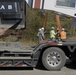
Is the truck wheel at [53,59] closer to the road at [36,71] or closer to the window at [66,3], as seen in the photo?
the road at [36,71]

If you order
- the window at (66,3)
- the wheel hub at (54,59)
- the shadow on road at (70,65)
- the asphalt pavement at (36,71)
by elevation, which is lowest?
the shadow on road at (70,65)

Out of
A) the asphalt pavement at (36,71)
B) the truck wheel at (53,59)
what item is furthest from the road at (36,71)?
the truck wheel at (53,59)

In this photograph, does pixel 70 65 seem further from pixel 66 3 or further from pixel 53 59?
pixel 66 3

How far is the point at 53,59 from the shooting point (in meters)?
9.04

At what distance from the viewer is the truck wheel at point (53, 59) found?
29.5 feet

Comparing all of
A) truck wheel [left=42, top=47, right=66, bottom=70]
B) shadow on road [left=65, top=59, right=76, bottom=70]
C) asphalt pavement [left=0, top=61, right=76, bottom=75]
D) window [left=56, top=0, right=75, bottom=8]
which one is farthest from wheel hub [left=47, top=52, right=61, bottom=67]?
window [left=56, top=0, right=75, bottom=8]

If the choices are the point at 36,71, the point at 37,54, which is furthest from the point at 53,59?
the point at 36,71

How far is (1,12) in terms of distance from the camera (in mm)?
7730

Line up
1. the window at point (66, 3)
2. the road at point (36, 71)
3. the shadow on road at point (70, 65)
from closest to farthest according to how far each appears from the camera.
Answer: the window at point (66, 3) < the road at point (36, 71) < the shadow on road at point (70, 65)

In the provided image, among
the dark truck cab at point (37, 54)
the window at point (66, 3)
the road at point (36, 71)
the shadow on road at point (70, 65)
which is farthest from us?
the shadow on road at point (70, 65)

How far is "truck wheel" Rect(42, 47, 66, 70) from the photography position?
29.5ft

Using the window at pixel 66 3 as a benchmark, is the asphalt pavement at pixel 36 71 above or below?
below

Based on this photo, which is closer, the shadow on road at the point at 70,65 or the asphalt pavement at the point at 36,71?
the asphalt pavement at the point at 36,71

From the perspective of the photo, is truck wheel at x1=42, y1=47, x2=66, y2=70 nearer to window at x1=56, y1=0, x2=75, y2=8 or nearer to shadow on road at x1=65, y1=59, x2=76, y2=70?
shadow on road at x1=65, y1=59, x2=76, y2=70
